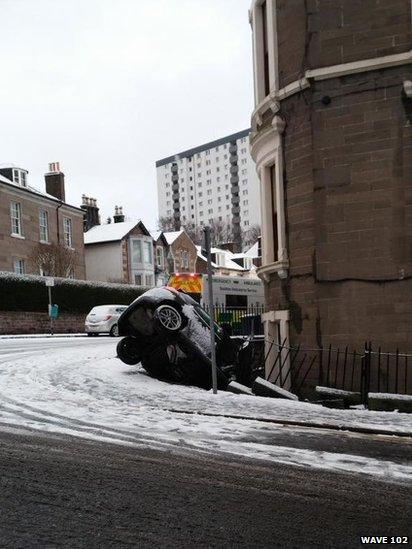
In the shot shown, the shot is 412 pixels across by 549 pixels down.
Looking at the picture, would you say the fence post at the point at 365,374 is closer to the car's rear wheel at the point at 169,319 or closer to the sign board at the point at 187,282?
the car's rear wheel at the point at 169,319

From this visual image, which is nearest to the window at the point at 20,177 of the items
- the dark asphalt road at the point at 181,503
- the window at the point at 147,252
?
the window at the point at 147,252

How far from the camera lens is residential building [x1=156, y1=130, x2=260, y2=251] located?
13275 cm

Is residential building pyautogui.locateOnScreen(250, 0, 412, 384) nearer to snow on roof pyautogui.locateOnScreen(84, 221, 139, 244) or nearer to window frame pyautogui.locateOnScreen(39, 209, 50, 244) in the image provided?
window frame pyautogui.locateOnScreen(39, 209, 50, 244)

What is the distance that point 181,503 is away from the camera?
4.60 meters

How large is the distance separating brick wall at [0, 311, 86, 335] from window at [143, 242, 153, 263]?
2045 centimetres

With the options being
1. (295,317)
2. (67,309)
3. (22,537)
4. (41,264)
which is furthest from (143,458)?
(41,264)

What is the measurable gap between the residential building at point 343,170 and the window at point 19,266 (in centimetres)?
2968

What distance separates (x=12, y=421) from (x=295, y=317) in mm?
6591

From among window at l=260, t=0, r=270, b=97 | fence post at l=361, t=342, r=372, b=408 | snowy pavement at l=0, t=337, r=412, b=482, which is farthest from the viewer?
window at l=260, t=0, r=270, b=97

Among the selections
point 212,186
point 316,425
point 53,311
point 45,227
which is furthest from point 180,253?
point 212,186

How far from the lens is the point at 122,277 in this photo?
181ft

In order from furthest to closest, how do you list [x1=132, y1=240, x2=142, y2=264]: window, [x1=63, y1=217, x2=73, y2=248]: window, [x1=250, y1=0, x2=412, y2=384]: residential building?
[x1=132, y1=240, x2=142, y2=264]: window < [x1=63, y1=217, x2=73, y2=248]: window < [x1=250, y1=0, x2=412, y2=384]: residential building

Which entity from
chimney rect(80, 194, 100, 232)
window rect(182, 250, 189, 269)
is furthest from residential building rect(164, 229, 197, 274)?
chimney rect(80, 194, 100, 232)

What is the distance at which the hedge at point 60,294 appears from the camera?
3209 cm
